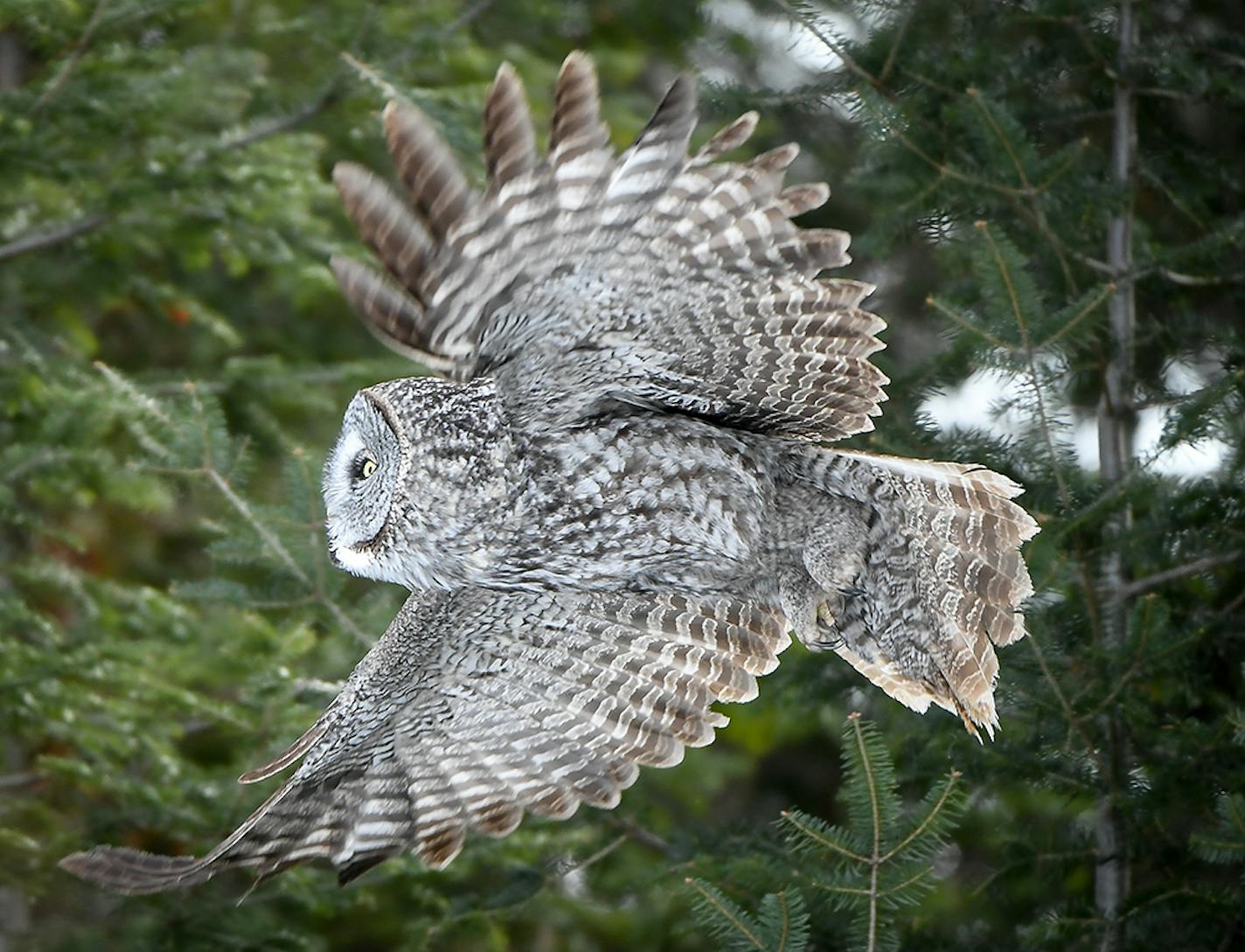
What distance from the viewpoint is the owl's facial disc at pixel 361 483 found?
4172mm

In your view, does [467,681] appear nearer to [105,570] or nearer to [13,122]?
[13,122]

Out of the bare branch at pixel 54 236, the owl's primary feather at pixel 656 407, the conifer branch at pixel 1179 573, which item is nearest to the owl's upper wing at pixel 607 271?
the owl's primary feather at pixel 656 407

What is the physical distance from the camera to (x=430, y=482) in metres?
4.10

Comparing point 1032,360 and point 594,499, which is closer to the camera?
point 594,499

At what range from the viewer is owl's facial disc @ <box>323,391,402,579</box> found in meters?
4.17

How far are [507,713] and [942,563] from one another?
136cm

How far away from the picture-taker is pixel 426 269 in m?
3.87

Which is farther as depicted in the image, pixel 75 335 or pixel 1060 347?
pixel 75 335

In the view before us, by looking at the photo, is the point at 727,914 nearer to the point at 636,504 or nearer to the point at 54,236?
the point at 636,504

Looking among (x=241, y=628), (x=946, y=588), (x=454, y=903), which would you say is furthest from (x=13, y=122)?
(x=946, y=588)

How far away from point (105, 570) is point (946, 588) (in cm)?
496

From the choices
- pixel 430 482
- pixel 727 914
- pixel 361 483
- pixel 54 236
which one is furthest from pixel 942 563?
pixel 54 236

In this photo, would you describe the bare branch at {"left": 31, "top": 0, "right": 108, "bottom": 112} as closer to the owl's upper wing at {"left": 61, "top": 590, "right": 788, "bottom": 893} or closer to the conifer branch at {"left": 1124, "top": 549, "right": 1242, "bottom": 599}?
the owl's upper wing at {"left": 61, "top": 590, "right": 788, "bottom": 893}

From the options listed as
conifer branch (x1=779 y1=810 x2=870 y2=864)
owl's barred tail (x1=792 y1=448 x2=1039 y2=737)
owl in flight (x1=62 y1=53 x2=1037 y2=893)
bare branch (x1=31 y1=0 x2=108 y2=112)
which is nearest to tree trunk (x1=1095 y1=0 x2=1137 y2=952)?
owl's barred tail (x1=792 y1=448 x2=1039 y2=737)
